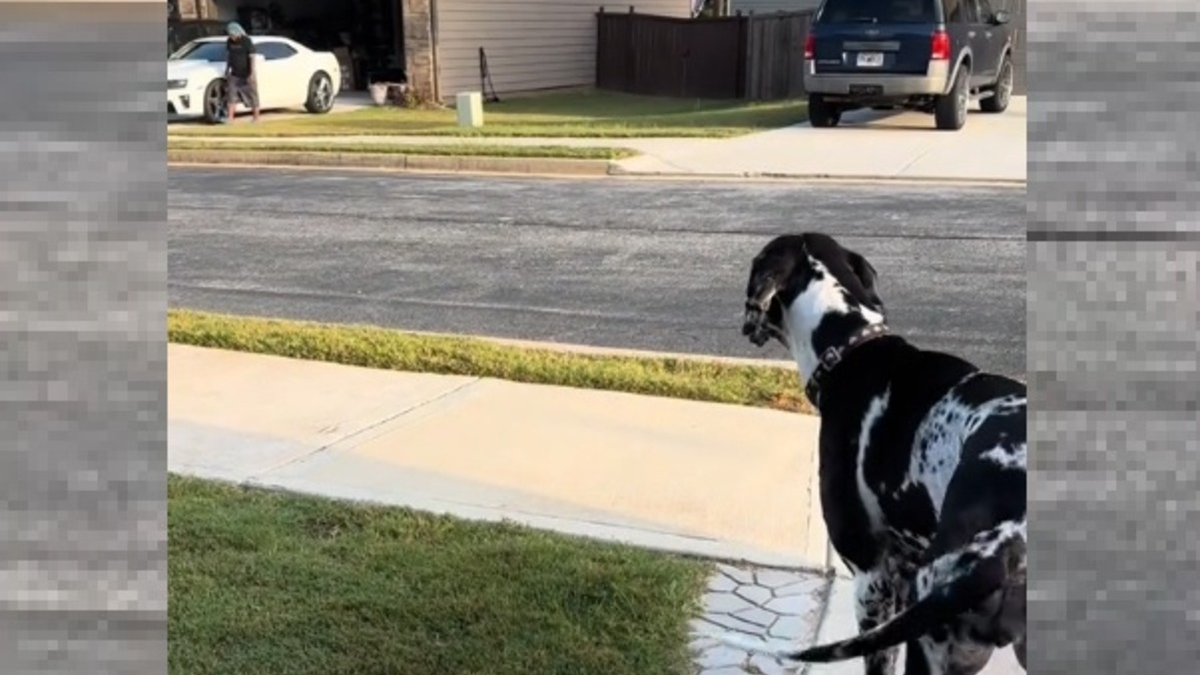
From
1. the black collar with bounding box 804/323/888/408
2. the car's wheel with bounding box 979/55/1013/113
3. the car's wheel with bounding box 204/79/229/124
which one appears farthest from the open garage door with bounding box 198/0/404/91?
the black collar with bounding box 804/323/888/408

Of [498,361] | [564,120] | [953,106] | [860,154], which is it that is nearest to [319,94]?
[564,120]

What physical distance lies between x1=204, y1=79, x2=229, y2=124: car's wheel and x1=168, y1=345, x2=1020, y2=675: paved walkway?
53.4ft

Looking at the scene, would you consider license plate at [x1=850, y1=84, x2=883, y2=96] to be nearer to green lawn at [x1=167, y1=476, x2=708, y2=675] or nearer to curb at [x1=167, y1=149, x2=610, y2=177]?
curb at [x1=167, y1=149, x2=610, y2=177]

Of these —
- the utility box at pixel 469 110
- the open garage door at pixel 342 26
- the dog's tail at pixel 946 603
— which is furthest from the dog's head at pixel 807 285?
the open garage door at pixel 342 26

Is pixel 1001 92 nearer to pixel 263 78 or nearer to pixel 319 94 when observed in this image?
pixel 319 94

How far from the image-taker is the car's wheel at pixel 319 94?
79.4 ft

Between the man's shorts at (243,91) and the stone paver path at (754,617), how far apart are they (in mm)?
19386

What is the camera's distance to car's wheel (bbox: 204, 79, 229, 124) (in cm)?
2195

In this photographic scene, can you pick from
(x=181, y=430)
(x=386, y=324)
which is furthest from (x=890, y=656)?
(x=386, y=324)

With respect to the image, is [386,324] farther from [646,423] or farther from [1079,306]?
[1079,306]

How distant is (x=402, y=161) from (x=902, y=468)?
13432 millimetres

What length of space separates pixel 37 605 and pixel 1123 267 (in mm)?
1129

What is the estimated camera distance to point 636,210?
12125 mm

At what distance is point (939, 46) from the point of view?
676 inches
